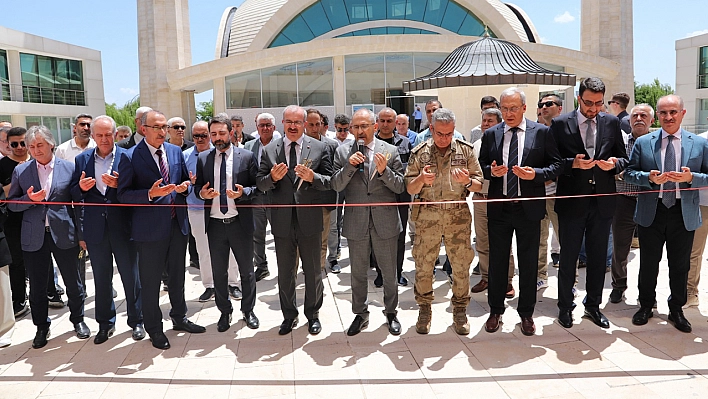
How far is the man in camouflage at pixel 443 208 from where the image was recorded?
480cm

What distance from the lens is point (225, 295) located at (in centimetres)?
532

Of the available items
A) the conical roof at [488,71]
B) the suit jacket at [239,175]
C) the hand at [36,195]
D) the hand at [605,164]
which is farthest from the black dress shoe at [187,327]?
the conical roof at [488,71]

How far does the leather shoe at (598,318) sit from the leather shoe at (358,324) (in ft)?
7.09

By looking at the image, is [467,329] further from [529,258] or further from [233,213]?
[233,213]

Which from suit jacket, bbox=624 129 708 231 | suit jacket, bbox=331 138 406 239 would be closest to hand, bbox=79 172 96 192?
suit jacket, bbox=331 138 406 239

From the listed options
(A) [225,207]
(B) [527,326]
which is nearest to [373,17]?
(A) [225,207]

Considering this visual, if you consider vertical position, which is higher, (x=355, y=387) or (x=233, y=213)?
(x=233, y=213)

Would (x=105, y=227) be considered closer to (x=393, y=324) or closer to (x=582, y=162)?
(x=393, y=324)

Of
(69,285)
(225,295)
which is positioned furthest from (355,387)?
(69,285)

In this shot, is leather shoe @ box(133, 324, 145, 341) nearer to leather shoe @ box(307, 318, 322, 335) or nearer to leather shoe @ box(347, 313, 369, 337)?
leather shoe @ box(307, 318, 322, 335)

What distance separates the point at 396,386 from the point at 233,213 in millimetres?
2290

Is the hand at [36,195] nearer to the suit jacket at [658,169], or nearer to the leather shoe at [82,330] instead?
the leather shoe at [82,330]

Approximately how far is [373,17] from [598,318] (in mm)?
30382

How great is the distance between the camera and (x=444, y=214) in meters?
4.88
